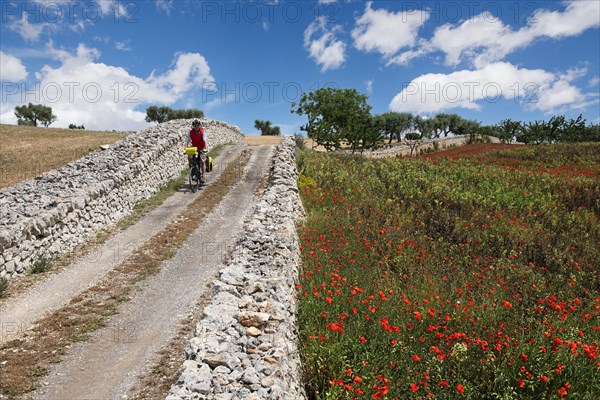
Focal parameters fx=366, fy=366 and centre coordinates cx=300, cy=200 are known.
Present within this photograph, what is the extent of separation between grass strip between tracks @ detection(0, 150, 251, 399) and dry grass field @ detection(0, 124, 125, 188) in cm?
1279

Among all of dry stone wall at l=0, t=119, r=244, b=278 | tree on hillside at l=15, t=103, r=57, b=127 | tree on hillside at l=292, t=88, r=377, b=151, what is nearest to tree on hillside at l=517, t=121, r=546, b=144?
tree on hillside at l=292, t=88, r=377, b=151

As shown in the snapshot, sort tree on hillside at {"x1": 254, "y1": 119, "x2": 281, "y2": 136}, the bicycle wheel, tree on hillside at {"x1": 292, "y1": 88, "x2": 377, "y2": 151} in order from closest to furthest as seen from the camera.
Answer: the bicycle wheel → tree on hillside at {"x1": 292, "y1": 88, "x2": 377, "y2": 151} → tree on hillside at {"x1": 254, "y1": 119, "x2": 281, "y2": 136}

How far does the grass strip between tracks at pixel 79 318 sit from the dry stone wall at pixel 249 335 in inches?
89.9


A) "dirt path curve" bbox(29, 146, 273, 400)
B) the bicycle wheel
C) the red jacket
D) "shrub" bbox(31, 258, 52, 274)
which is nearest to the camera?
"dirt path curve" bbox(29, 146, 273, 400)

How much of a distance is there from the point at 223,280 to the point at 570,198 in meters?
19.7

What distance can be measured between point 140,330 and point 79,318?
4.31 feet

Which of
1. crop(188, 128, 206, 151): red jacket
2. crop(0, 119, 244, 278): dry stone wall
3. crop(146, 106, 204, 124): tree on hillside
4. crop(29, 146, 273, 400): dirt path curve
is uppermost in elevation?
crop(146, 106, 204, 124): tree on hillside

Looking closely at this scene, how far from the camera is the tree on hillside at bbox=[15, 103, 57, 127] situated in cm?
7931

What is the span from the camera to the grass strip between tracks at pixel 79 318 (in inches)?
211

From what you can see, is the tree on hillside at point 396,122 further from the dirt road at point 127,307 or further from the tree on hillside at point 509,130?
the dirt road at point 127,307

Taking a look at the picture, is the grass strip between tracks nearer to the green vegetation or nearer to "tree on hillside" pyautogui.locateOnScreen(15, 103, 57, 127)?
the green vegetation

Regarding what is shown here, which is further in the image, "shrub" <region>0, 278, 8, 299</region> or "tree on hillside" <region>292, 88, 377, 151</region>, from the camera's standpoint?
"tree on hillside" <region>292, 88, 377, 151</region>

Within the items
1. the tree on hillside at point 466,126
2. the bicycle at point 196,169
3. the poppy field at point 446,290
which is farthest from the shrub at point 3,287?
the tree on hillside at point 466,126

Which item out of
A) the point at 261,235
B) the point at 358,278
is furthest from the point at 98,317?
the point at 358,278
